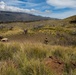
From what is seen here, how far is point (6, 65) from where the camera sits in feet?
22.8

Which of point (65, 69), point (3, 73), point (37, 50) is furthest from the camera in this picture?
point (37, 50)

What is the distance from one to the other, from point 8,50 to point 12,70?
13.4 feet

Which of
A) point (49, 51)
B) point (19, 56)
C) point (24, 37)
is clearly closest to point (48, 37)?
point (24, 37)

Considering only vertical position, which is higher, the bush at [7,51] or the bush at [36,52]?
the bush at [36,52]

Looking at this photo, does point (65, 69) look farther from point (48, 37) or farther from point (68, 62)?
point (48, 37)

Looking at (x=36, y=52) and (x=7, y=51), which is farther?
(x=7, y=51)

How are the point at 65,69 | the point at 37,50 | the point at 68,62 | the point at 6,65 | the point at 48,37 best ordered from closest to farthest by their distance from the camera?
the point at 6,65 → the point at 65,69 → the point at 68,62 → the point at 37,50 → the point at 48,37

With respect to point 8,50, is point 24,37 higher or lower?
lower

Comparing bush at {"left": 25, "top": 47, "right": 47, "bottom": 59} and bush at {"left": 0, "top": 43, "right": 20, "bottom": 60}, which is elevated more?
bush at {"left": 25, "top": 47, "right": 47, "bottom": 59}

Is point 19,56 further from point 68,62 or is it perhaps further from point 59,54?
point 59,54

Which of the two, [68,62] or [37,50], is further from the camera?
[37,50]

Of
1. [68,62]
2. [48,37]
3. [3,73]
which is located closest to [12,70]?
[3,73]

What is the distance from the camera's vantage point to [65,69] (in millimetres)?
7523

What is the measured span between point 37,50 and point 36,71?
11.9 feet
